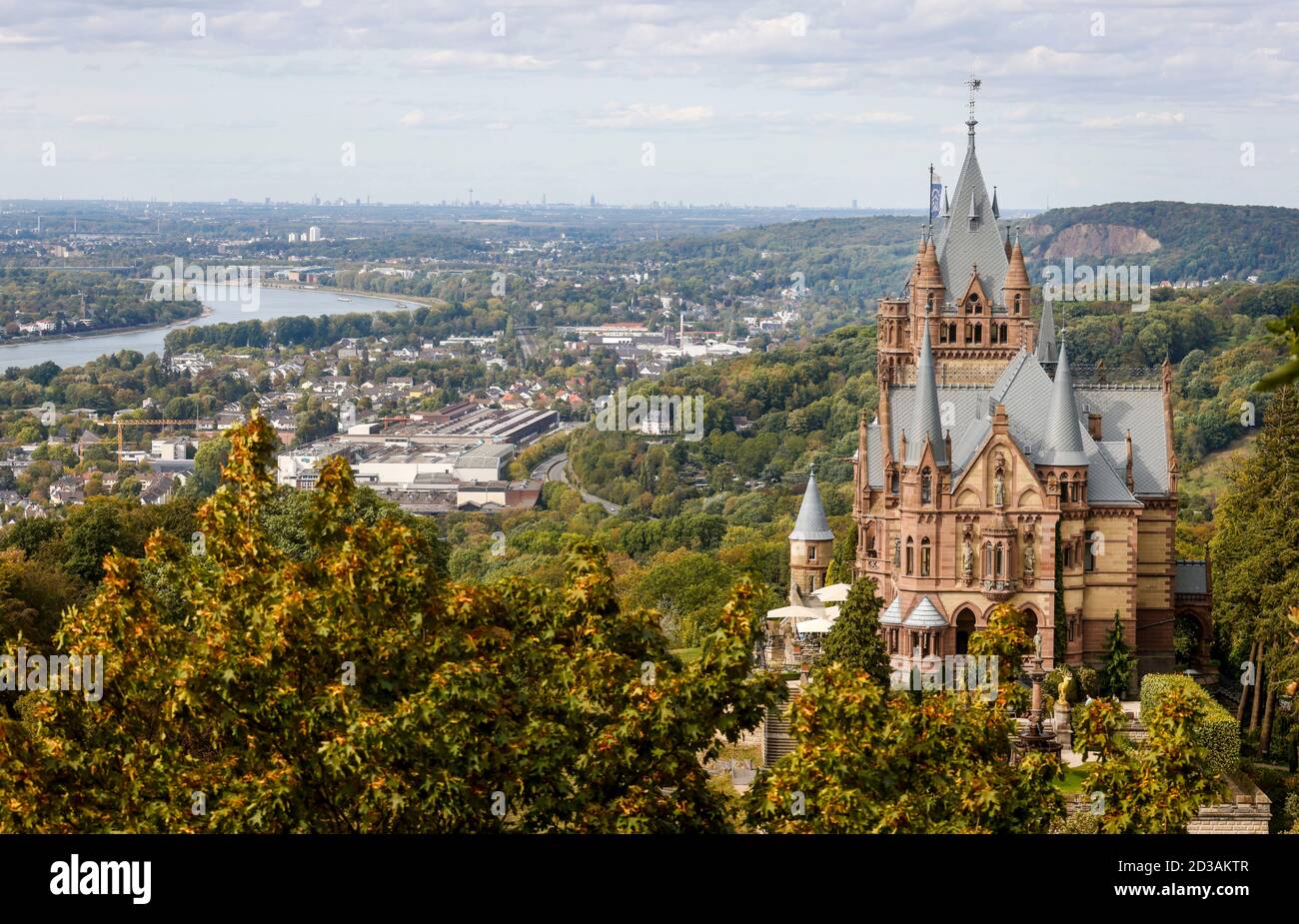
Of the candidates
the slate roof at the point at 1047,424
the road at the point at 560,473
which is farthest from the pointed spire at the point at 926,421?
the road at the point at 560,473

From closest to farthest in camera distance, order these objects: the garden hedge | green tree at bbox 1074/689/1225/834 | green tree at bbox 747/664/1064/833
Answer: green tree at bbox 747/664/1064/833 → green tree at bbox 1074/689/1225/834 → the garden hedge

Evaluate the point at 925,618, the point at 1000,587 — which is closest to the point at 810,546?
the point at 925,618

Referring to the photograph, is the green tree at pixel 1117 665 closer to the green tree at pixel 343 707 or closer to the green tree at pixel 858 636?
the green tree at pixel 858 636

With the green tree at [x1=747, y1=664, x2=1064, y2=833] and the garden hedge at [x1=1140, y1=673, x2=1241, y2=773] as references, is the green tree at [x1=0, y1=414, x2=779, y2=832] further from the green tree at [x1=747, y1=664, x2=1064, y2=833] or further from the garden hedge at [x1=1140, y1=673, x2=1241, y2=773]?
the garden hedge at [x1=1140, y1=673, x2=1241, y2=773]

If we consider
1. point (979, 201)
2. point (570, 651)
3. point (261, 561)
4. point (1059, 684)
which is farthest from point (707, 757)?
point (979, 201)

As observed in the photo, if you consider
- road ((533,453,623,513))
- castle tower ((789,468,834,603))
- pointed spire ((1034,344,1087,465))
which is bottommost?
road ((533,453,623,513))

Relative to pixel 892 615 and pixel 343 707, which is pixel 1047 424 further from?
pixel 343 707

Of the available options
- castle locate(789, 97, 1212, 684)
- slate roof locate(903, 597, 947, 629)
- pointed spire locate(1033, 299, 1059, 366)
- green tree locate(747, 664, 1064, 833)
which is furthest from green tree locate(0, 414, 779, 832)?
pointed spire locate(1033, 299, 1059, 366)
